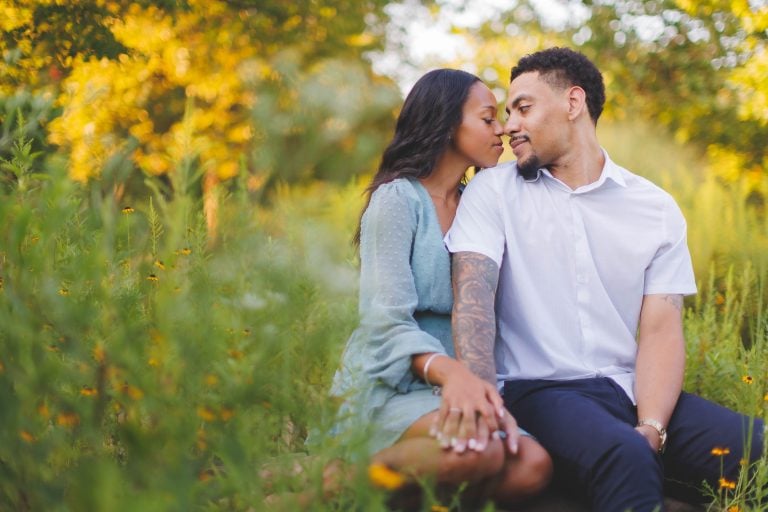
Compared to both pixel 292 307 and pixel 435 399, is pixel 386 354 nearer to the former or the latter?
pixel 435 399

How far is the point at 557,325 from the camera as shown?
108 inches

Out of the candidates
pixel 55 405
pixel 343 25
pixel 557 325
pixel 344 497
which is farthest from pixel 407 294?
pixel 343 25

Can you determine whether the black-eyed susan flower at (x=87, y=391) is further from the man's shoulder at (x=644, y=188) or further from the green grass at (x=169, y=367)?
the man's shoulder at (x=644, y=188)

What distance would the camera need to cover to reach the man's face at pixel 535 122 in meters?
2.92

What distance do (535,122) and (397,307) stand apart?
2.97ft

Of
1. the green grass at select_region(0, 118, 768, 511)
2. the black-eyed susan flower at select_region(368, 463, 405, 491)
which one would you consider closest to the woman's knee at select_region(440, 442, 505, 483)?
the green grass at select_region(0, 118, 768, 511)

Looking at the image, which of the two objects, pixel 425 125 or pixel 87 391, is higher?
pixel 425 125

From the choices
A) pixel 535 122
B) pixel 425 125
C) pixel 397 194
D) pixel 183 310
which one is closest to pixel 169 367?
pixel 183 310

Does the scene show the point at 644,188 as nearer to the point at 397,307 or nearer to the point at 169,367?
the point at 397,307

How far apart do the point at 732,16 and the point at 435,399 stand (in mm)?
5737

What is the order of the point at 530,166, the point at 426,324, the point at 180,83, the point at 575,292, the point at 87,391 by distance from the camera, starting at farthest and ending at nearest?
the point at 180,83
the point at 530,166
the point at 575,292
the point at 426,324
the point at 87,391

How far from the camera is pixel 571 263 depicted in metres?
2.79

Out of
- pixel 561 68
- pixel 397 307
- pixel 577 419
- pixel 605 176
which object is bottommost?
pixel 577 419

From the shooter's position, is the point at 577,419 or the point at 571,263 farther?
the point at 571,263
